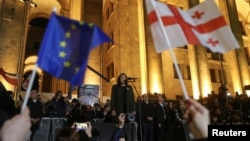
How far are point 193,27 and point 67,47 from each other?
134cm

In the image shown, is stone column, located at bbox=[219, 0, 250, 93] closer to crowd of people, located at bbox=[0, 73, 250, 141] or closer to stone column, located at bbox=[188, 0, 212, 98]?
stone column, located at bbox=[188, 0, 212, 98]

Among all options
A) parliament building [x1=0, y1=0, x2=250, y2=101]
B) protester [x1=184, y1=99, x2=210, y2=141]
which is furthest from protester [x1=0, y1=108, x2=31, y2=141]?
parliament building [x1=0, y1=0, x2=250, y2=101]

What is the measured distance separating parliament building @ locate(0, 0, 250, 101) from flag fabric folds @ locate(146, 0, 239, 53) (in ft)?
40.7

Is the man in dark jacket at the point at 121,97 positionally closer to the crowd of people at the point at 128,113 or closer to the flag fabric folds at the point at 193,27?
the crowd of people at the point at 128,113

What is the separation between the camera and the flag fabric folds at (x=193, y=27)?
253cm

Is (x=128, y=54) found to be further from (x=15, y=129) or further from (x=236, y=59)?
(x=15, y=129)

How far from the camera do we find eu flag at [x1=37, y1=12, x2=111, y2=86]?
2.45 m

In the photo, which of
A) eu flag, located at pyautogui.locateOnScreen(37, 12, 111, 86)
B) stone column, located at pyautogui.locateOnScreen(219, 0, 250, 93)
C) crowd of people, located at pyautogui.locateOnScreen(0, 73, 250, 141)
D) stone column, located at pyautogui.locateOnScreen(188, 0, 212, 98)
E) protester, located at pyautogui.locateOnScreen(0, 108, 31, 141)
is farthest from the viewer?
stone column, located at pyautogui.locateOnScreen(219, 0, 250, 93)

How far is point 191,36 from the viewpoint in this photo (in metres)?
2.58

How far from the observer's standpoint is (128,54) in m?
21.2

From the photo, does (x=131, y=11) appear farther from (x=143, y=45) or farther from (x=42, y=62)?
(x=42, y=62)

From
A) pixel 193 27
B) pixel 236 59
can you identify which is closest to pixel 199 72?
pixel 236 59

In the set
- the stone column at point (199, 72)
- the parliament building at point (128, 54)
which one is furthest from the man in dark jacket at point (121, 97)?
the stone column at point (199, 72)

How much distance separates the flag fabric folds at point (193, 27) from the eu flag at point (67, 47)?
2.04 ft
